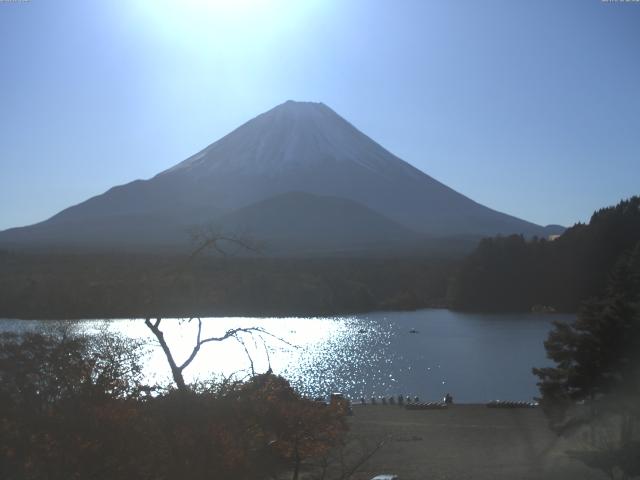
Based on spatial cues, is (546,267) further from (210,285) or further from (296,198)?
(296,198)

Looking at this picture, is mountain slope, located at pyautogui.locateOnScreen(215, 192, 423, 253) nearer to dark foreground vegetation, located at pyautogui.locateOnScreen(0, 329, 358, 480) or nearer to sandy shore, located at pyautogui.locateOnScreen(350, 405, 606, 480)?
sandy shore, located at pyautogui.locateOnScreen(350, 405, 606, 480)

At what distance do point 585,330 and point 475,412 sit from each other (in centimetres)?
613

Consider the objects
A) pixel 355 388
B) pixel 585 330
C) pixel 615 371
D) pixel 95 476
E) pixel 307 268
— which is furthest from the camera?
pixel 307 268

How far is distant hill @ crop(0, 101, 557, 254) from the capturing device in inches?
3007

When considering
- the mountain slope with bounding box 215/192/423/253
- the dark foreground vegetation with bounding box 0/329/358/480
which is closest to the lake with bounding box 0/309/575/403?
the dark foreground vegetation with bounding box 0/329/358/480

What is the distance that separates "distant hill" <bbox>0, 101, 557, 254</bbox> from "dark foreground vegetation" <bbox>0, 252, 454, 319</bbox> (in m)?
16.6

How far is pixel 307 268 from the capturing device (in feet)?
177

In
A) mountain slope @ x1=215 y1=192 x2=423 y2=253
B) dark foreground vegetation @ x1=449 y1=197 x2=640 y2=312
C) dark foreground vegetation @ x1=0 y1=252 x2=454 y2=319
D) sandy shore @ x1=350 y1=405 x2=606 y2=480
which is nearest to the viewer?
dark foreground vegetation @ x1=0 y1=252 x2=454 y2=319

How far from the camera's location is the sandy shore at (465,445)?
417 inches

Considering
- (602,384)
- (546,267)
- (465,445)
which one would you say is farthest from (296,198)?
(602,384)

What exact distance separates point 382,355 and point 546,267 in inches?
905

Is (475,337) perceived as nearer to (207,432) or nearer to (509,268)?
(509,268)

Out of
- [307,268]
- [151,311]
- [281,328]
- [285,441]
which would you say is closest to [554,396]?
[285,441]

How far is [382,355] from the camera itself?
91.1ft
